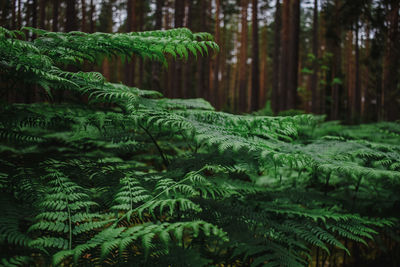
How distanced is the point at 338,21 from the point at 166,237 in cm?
1097

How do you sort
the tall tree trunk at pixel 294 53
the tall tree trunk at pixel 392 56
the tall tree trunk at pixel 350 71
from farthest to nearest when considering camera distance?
the tall tree trunk at pixel 350 71 → the tall tree trunk at pixel 294 53 → the tall tree trunk at pixel 392 56

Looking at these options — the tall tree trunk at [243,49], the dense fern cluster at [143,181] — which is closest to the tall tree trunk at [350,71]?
the tall tree trunk at [243,49]

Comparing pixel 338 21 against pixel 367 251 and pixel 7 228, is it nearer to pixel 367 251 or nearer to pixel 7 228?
pixel 367 251

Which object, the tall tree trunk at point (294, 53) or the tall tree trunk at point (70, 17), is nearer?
the tall tree trunk at point (70, 17)

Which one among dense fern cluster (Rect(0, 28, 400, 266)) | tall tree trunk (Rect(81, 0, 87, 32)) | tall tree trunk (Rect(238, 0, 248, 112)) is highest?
tall tree trunk (Rect(238, 0, 248, 112))

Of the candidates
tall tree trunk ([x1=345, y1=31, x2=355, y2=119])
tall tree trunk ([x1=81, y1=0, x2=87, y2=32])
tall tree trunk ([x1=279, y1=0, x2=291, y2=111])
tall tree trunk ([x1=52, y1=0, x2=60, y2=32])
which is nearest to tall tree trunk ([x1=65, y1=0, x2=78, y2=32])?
tall tree trunk ([x1=52, y1=0, x2=60, y2=32])

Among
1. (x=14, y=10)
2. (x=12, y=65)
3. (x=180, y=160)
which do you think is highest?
(x=14, y=10)

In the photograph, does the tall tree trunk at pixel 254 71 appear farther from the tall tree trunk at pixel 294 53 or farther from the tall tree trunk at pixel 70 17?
the tall tree trunk at pixel 70 17

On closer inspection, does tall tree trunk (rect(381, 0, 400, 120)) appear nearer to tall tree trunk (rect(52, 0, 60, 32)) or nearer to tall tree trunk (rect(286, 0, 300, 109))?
tall tree trunk (rect(286, 0, 300, 109))

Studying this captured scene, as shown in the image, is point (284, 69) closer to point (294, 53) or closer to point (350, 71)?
point (294, 53)

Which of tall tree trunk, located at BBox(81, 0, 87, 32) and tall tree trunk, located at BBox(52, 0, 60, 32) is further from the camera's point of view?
tall tree trunk, located at BBox(81, 0, 87, 32)

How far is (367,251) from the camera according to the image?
130 inches

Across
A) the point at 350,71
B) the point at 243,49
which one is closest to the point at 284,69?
the point at 243,49

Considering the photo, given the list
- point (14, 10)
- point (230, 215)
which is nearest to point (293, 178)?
point (230, 215)
